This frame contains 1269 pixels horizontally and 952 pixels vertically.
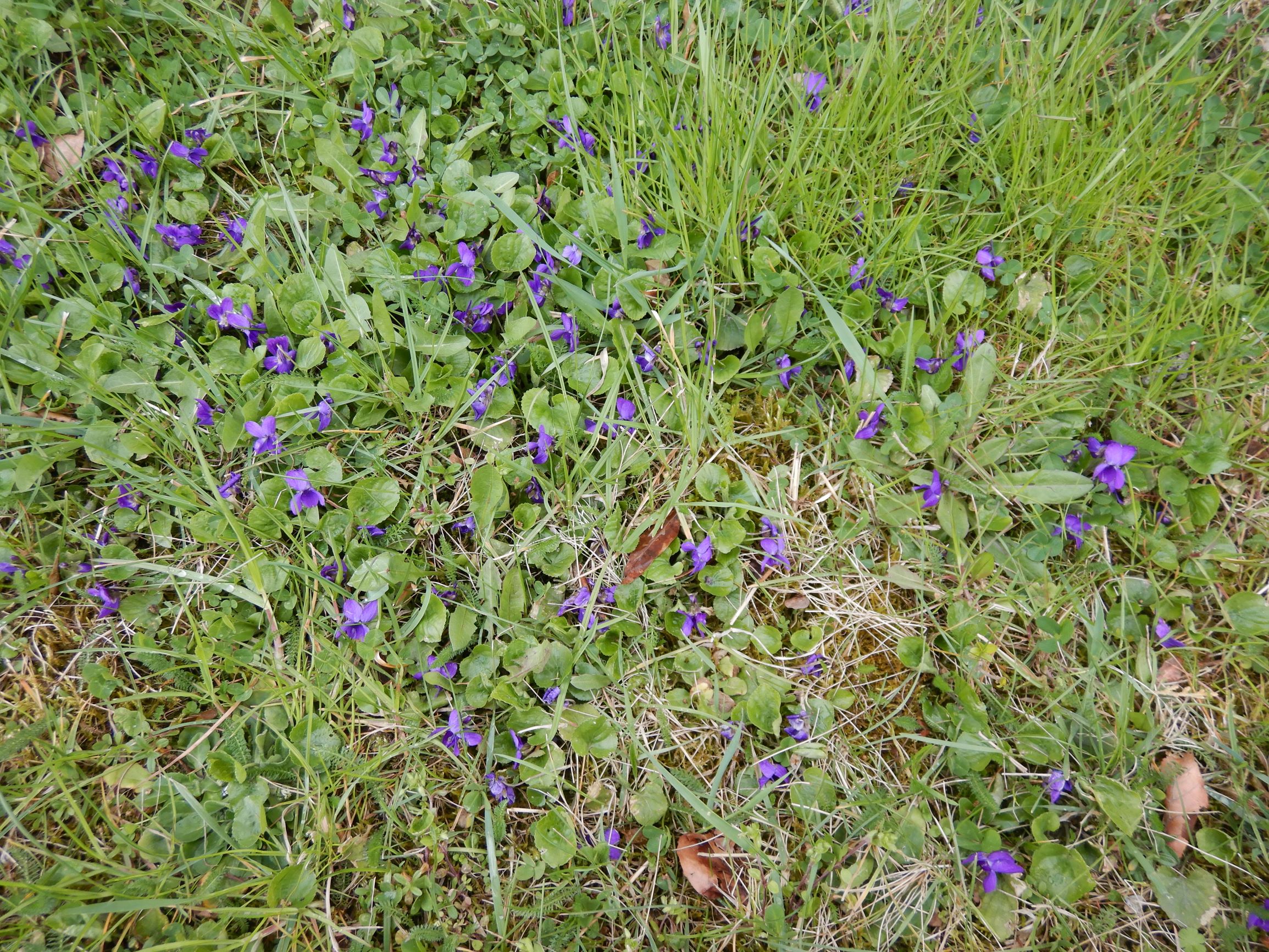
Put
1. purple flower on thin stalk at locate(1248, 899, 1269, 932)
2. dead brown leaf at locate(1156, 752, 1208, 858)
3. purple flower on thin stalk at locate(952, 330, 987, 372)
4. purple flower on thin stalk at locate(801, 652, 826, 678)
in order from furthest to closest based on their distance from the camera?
purple flower on thin stalk at locate(952, 330, 987, 372) → purple flower on thin stalk at locate(801, 652, 826, 678) → dead brown leaf at locate(1156, 752, 1208, 858) → purple flower on thin stalk at locate(1248, 899, 1269, 932)

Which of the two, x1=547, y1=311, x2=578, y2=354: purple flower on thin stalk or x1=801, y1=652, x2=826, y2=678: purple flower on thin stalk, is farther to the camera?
x1=547, y1=311, x2=578, y2=354: purple flower on thin stalk

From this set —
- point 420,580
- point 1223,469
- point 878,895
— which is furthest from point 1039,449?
point 420,580

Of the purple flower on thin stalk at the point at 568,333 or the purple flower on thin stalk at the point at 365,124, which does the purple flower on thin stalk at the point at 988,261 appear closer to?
the purple flower on thin stalk at the point at 568,333

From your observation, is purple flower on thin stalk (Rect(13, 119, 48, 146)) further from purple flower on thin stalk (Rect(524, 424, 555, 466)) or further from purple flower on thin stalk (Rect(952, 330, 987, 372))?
purple flower on thin stalk (Rect(952, 330, 987, 372))

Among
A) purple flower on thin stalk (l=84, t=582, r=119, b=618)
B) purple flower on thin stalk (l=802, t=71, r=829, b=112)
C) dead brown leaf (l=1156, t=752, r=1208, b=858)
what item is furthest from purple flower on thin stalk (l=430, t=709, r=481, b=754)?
purple flower on thin stalk (l=802, t=71, r=829, b=112)

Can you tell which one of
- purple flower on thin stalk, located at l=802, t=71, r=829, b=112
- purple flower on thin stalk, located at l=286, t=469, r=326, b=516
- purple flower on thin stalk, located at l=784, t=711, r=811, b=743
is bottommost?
purple flower on thin stalk, located at l=784, t=711, r=811, b=743

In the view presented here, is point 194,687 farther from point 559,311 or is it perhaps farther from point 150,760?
point 559,311

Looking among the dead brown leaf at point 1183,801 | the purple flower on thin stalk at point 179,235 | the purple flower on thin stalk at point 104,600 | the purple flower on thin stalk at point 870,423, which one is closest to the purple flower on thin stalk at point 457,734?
the purple flower on thin stalk at point 104,600
